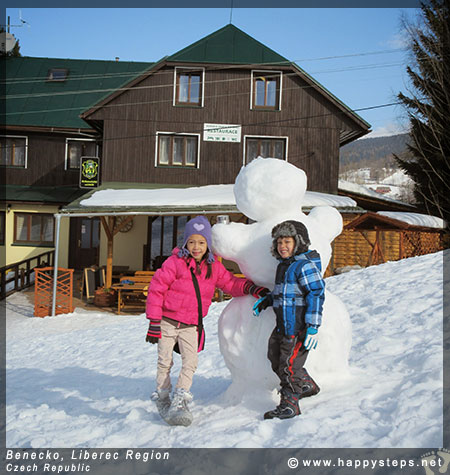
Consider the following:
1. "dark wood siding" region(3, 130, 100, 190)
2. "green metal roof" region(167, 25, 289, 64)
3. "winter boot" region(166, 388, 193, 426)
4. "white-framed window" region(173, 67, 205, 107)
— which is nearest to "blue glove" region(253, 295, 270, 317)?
"winter boot" region(166, 388, 193, 426)

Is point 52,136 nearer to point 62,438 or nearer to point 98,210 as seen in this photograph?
point 98,210

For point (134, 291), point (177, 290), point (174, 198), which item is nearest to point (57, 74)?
point (174, 198)

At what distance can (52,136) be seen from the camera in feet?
61.0

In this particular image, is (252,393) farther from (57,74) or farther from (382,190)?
(382,190)

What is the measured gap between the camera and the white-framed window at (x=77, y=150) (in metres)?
18.6

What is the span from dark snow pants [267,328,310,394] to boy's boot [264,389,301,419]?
38 mm

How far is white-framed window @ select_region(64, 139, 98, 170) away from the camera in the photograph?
1862 cm

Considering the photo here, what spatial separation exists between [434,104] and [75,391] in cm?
1686

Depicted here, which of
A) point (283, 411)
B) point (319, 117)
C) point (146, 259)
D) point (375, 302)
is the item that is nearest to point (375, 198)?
point (319, 117)

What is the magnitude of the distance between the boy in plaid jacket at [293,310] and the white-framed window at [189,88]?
13381mm

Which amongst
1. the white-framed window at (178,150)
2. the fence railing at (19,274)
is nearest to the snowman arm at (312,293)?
the fence railing at (19,274)

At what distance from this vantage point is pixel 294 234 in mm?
3490

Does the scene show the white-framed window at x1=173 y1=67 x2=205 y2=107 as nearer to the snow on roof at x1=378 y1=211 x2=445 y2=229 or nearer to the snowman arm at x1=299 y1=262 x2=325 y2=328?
the snow on roof at x1=378 y1=211 x2=445 y2=229

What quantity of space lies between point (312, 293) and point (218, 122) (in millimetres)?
13488
